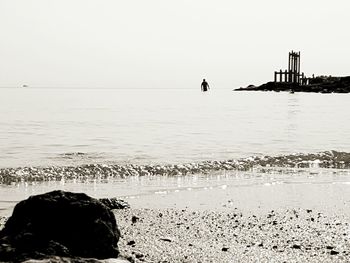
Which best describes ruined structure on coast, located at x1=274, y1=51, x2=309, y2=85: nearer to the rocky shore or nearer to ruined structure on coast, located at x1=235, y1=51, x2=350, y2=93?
ruined structure on coast, located at x1=235, y1=51, x2=350, y2=93

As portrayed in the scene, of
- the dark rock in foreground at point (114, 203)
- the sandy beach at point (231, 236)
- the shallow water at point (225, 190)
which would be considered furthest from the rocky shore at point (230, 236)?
the shallow water at point (225, 190)

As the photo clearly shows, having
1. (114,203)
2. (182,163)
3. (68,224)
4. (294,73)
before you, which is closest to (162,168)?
(182,163)

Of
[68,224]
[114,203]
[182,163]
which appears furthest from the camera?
[182,163]

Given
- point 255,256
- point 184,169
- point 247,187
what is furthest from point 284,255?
point 184,169

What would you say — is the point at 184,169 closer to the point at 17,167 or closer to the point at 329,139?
the point at 17,167

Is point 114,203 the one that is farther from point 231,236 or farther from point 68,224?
point 68,224

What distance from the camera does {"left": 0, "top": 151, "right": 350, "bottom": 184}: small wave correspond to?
36.2 feet

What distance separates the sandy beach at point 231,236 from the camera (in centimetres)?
510

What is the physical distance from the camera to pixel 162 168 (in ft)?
40.2

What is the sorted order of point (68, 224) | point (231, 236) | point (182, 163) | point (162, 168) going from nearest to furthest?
point (68, 224)
point (231, 236)
point (162, 168)
point (182, 163)

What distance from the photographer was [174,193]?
9.22 meters

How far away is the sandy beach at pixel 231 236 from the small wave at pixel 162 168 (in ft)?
13.6

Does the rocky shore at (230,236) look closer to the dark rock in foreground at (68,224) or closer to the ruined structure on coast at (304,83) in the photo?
the dark rock in foreground at (68,224)

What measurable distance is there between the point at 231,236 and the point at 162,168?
21.1ft
